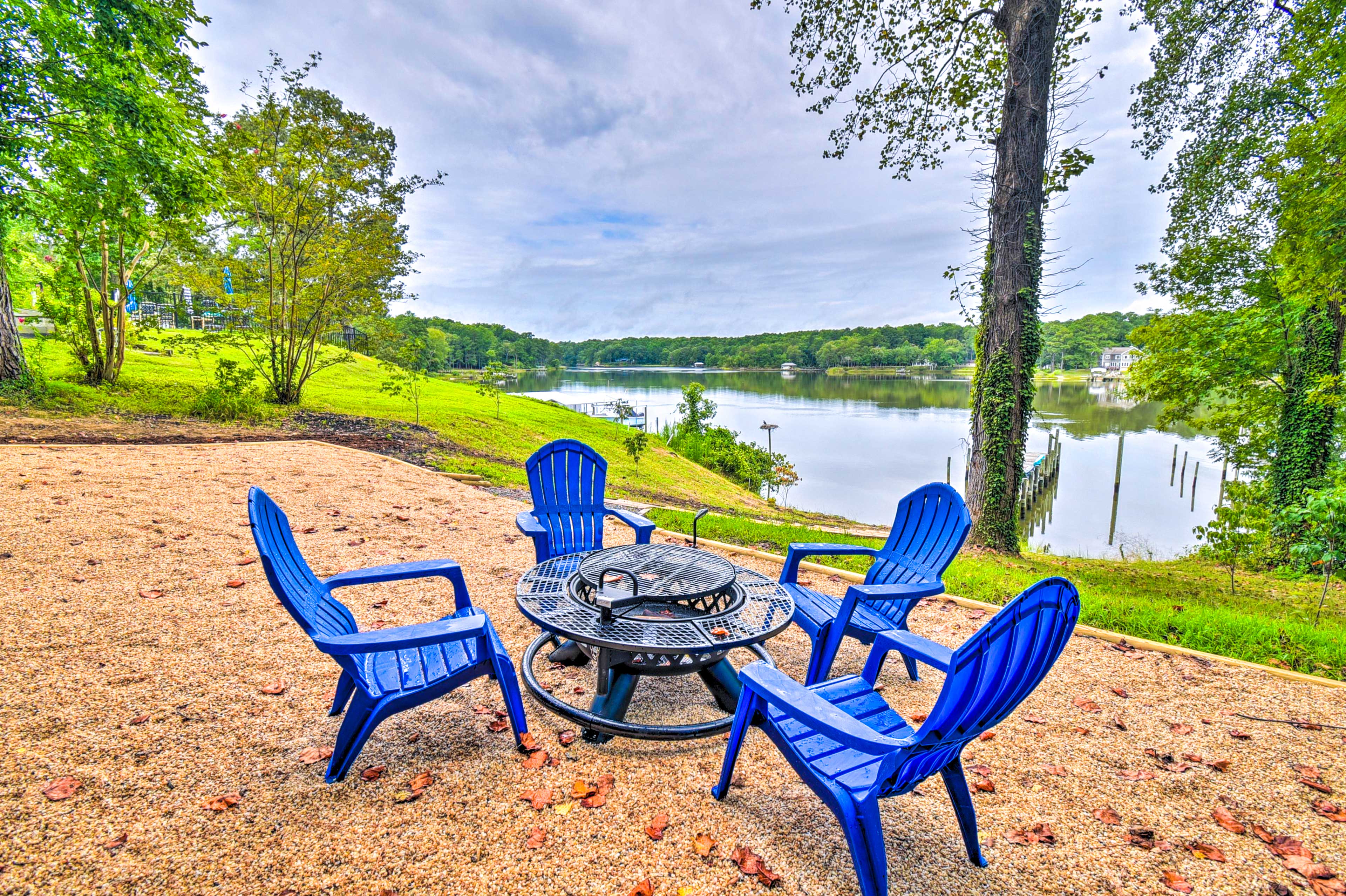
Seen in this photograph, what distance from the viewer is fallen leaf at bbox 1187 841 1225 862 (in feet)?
5.68

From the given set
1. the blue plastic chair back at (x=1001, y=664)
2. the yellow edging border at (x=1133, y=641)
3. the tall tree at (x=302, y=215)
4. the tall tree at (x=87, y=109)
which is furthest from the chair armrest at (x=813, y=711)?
the tall tree at (x=302, y=215)

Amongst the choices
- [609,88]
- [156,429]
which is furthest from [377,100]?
[156,429]

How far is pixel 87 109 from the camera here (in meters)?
6.85

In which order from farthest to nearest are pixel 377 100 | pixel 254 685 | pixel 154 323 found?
1. pixel 377 100
2. pixel 154 323
3. pixel 254 685

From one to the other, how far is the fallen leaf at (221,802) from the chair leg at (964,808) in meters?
2.43

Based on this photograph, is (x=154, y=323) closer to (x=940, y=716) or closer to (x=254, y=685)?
A: (x=254, y=685)

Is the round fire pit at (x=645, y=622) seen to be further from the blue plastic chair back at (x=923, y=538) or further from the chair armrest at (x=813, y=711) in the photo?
the blue plastic chair back at (x=923, y=538)

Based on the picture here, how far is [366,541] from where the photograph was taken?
4520 millimetres

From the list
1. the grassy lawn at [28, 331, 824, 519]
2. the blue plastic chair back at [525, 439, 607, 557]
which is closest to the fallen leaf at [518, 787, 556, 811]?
the blue plastic chair back at [525, 439, 607, 557]

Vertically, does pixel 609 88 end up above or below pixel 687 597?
above

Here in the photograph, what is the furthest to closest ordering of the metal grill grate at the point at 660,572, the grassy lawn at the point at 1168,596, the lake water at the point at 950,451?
the lake water at the point at 950,451
the grassy lawn at the point at 1168,596
the metal grill grate at the point at 660,572

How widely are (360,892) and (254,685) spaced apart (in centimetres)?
148

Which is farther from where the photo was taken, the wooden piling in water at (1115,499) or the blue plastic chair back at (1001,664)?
the wooden piling in water at (1115,499)

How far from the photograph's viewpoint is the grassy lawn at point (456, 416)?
8.60 m
